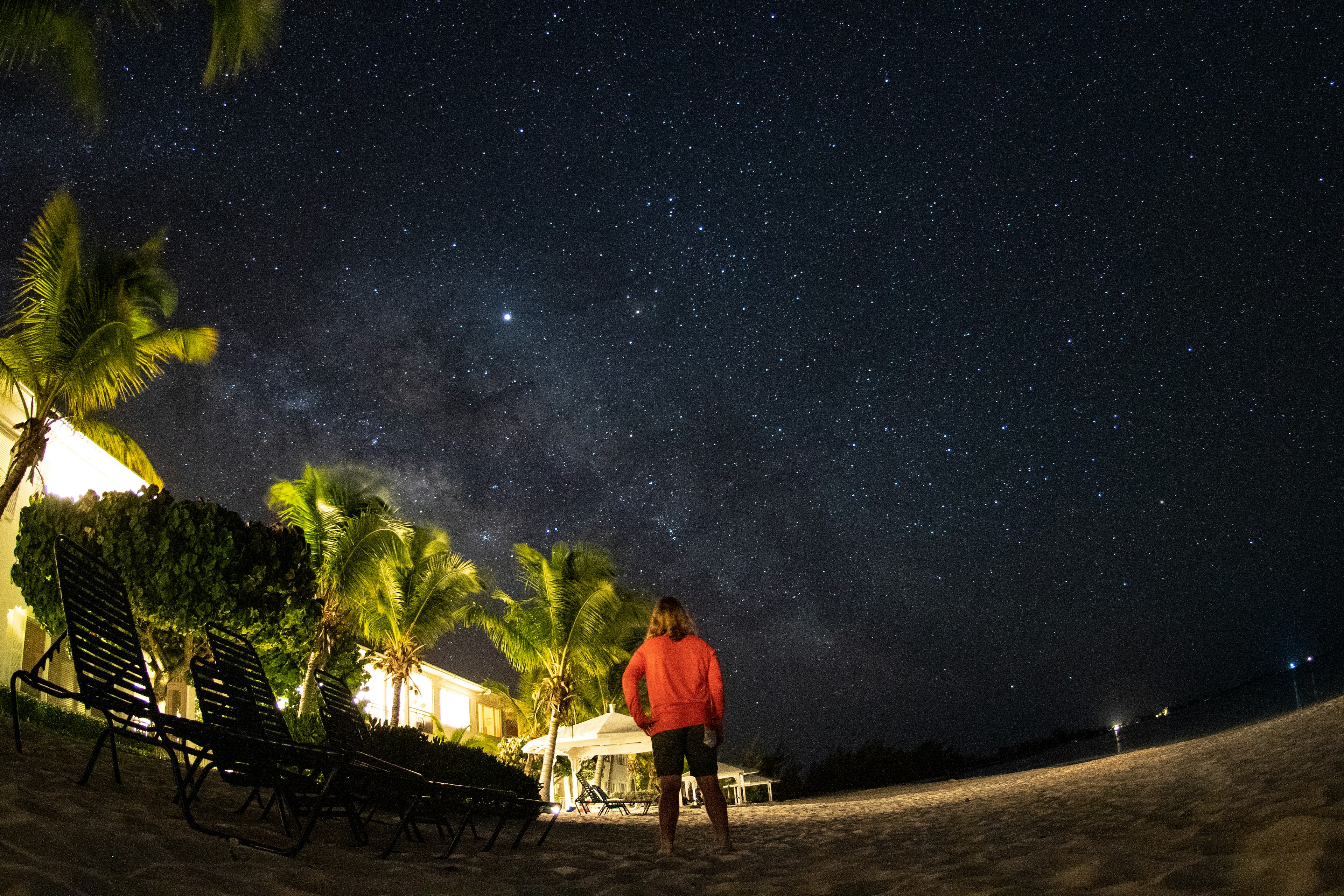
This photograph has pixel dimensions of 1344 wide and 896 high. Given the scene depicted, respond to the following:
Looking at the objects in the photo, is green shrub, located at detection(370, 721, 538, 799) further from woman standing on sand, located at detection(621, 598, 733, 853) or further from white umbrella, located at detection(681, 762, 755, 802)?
white umbrella, located at detection(681, 762, 755, 802)

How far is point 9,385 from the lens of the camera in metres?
11.0

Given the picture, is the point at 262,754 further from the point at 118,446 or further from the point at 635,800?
the point at 635,800

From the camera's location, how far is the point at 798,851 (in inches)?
215

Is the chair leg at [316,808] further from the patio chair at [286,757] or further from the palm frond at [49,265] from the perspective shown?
the palm frond at [49,265]

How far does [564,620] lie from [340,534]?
757cm

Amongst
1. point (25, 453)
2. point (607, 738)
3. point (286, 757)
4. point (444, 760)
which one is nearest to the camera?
point (286, 757)

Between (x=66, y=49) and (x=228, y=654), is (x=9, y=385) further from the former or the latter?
(x=228, y=654)

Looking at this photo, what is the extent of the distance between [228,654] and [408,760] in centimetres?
444

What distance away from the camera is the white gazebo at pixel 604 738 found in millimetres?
16938

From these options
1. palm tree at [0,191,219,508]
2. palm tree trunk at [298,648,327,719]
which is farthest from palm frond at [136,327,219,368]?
palm tree trunk at [298,648,327,719]

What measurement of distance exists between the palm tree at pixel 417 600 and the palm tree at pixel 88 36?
444 inches

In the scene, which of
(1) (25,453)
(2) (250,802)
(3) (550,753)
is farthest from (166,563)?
(3) (550,753)

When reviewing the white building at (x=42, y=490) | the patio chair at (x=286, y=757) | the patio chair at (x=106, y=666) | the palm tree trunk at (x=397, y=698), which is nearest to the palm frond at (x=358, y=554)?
the palm tree trunk at (x=397, y=698)

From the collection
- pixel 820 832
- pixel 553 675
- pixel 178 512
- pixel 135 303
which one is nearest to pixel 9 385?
pixel 135 303
